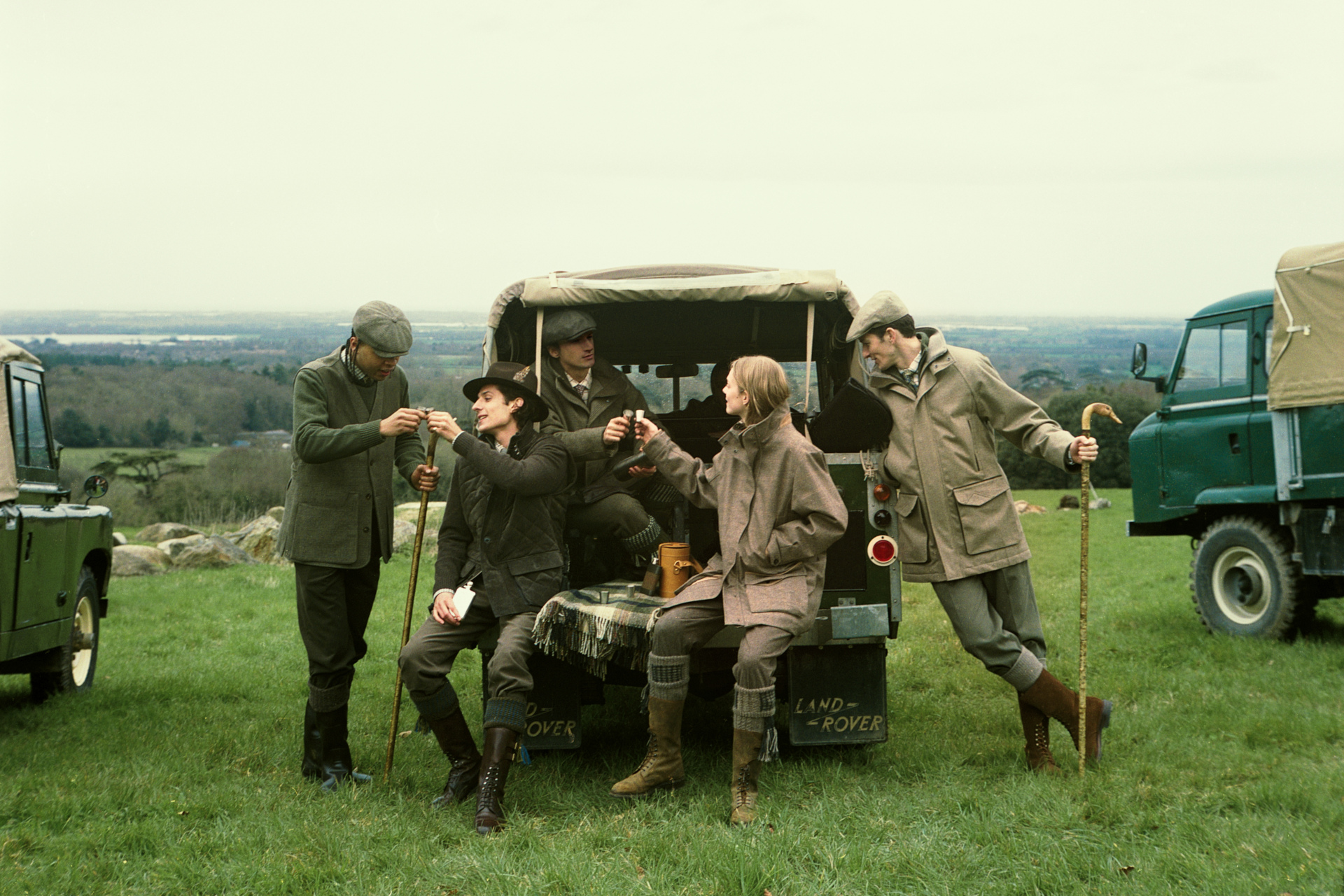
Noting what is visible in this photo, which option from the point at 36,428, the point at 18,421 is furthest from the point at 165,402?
the point at 18,421

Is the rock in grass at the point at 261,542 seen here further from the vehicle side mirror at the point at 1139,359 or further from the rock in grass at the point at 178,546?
the vehicle side mirror at the point at 1139,359

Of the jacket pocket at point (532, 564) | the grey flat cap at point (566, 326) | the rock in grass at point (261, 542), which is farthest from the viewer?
the rock in grass at point (261, 542)

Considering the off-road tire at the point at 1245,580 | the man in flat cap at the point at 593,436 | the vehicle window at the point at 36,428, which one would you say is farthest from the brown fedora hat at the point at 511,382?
the off-road tire at the point at 1245,580

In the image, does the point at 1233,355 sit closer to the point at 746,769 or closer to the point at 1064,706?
the point at 1064,706

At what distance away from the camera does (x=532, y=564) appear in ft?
17.2

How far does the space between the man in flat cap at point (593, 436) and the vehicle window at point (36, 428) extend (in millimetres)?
3774

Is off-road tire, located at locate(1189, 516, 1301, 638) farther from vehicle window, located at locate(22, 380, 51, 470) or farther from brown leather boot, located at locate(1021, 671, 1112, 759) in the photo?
vehicle window, located at locate(22, 380, 51, 470)

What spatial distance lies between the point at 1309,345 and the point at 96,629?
356 inches

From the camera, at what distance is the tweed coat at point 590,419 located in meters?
5.63

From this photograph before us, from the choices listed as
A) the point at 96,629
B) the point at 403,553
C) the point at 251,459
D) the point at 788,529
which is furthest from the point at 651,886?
the point at 251,459

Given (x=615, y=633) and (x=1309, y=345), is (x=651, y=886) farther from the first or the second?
(x=1309, y=345)

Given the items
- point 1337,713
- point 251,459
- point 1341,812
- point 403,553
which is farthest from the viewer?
point 251,459

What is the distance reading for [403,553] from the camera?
18172mm

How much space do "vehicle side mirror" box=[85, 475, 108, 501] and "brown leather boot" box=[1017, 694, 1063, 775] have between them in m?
5.92
